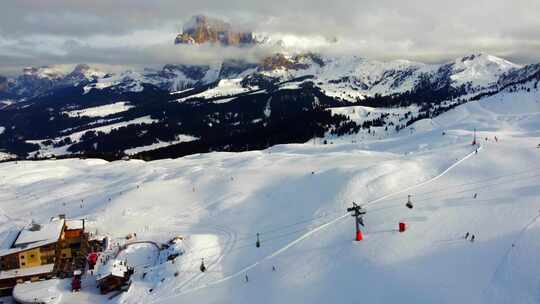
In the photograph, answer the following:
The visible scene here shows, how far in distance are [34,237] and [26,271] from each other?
4.95m

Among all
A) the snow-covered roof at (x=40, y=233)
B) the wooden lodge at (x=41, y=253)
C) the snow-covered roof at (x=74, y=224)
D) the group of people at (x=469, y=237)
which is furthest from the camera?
the snow-covered roof at (x=74, y=224)

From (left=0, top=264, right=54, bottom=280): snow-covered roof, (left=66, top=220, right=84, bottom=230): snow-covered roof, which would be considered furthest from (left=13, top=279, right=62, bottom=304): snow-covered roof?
(left=66, top=220, right=84, bottom=230): snow-covered roof

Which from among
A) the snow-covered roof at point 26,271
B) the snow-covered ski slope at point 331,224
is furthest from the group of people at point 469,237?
the snow-covered roof at point 26,271

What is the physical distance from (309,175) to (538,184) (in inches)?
1235

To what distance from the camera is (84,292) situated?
4450cm

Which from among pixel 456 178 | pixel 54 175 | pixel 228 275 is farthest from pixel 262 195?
pixel 54 175

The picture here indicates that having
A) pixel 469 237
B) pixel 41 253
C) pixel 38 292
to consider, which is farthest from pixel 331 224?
pixel 41 253

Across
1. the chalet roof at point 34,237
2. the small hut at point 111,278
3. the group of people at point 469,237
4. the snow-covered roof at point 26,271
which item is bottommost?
the snow-covered roof at point 26,271

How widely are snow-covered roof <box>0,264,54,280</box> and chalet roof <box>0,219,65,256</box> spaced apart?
2259 millimetres

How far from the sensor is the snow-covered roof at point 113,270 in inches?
1731

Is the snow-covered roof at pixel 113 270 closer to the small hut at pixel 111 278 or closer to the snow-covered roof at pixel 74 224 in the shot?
the small hut at pixel 111 278

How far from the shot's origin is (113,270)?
4419cm

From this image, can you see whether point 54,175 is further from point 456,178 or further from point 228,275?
point 456,178

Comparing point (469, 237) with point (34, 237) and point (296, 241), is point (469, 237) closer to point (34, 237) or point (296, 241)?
point (296, 241)
